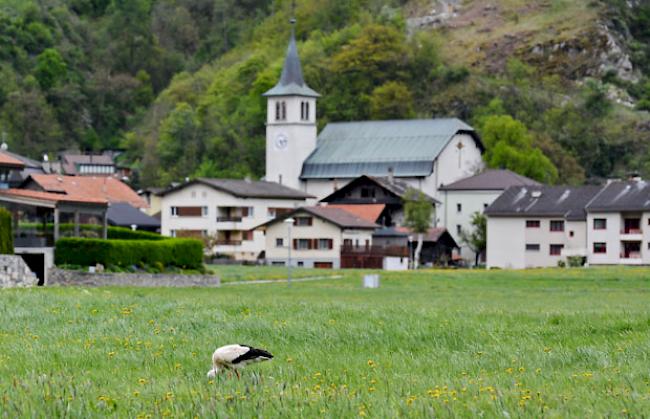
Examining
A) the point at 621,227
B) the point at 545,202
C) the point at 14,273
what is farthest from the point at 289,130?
the point at 14,273

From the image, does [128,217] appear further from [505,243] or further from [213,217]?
[505,243]

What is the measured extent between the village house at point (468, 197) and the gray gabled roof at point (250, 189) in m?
11.0

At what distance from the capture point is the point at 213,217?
366ft

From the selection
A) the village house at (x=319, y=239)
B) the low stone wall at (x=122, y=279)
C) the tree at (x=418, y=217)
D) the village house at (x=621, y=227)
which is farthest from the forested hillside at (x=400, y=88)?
the low stone wall at (x=122, y=279)

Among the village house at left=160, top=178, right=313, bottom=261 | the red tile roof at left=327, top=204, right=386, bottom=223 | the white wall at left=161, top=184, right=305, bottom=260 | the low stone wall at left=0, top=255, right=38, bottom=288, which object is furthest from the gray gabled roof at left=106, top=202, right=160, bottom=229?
the low stone wall at left=0, top=255, right=38, bottom=288

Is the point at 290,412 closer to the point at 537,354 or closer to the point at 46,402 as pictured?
the point at 46,402

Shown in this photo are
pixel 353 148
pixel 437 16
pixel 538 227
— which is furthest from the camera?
pixel 437 16

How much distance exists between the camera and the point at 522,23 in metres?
169

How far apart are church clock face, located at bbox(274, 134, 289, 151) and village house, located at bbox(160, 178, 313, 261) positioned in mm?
16439

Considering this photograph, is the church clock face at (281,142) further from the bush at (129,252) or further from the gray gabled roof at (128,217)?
the bush at (129,252)

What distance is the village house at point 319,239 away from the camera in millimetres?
101250

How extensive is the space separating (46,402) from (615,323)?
10678 millimetres

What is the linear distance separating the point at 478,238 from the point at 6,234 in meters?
64.3

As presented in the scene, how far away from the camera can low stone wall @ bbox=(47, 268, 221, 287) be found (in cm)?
5544
